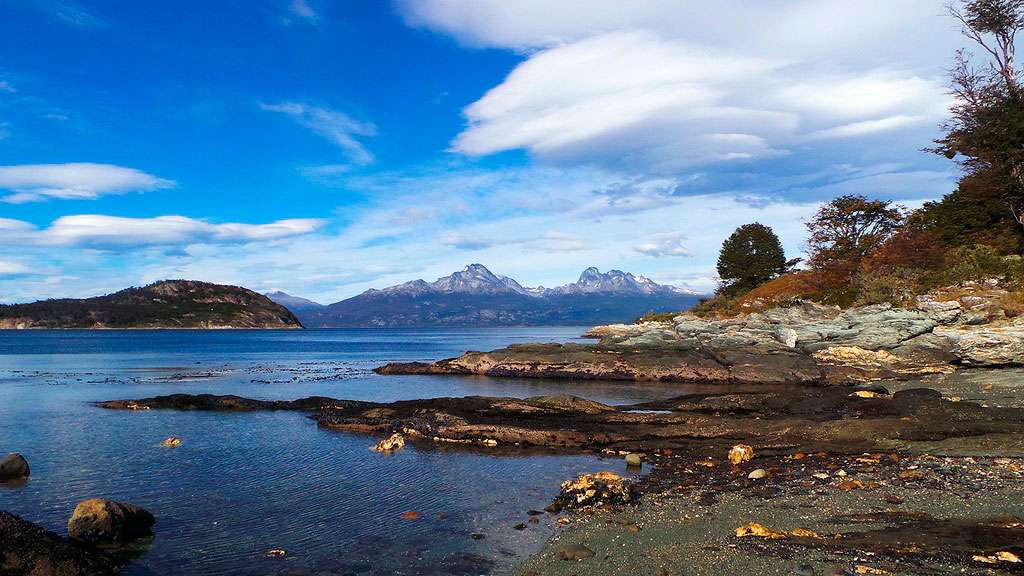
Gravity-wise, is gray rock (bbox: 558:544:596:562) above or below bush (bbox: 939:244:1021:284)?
below

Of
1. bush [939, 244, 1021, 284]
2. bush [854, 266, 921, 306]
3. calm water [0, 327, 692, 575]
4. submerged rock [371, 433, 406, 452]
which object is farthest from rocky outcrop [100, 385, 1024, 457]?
bush [854, 266, 921, 306]

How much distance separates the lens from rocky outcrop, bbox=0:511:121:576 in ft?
32.8

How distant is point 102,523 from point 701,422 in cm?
1971

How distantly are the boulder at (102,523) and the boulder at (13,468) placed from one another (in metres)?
7.39

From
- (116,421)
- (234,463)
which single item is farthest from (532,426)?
(116,421)

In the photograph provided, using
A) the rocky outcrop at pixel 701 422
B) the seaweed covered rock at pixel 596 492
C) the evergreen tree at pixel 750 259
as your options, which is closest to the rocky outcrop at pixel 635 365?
the rocky outcrop at pixel 701 422

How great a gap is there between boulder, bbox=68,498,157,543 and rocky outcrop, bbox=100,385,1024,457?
12.2m

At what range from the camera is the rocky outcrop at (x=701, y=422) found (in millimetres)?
20391

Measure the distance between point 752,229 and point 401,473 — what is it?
10320 cm

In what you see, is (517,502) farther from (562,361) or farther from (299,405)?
(562,361)

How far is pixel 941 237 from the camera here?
6575 cm

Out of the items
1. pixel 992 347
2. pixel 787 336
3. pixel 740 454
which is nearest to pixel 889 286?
pixel 787 336

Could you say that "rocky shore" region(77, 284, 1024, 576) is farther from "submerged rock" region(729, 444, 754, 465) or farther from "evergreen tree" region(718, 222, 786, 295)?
"evergreen tree" region(718, 222, 786, 295)

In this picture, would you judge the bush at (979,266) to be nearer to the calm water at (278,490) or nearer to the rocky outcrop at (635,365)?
the rocky outcrop at (635,365)
